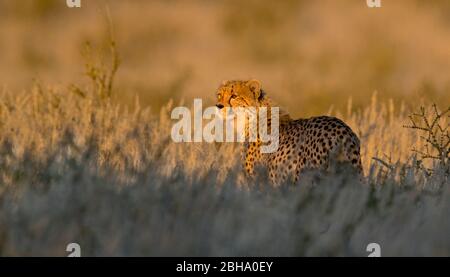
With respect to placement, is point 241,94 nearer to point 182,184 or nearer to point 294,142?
point 294,142

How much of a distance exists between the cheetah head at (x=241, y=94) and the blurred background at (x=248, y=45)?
8.36 m

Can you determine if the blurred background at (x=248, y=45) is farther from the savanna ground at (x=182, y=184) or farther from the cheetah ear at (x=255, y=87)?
the cheetah ear at (x=255, y=87)

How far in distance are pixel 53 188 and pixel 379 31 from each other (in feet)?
53.0

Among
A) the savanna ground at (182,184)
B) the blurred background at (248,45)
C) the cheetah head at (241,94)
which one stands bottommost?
the savanna ground at (182,184)

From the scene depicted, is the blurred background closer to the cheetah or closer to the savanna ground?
the savanna ground

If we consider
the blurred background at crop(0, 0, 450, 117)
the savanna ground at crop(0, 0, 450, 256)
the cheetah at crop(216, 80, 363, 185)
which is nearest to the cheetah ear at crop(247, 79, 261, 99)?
the cheetah at crop(216, 80, 363, 185)

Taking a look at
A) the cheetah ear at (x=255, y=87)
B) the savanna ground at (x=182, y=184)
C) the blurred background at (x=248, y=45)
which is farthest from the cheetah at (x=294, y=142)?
the blurred background at (x=248, y=45)

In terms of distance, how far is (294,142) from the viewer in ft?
25.6

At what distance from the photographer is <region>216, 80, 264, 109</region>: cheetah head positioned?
8406 mm

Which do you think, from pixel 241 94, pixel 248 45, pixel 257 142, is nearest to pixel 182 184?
pixel 257 142

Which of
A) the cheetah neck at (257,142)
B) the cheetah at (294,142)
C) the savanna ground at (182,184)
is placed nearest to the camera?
the savanna ground at (182,184)

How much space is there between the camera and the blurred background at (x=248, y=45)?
18.7 metres

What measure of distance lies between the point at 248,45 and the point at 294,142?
48.3 ft
